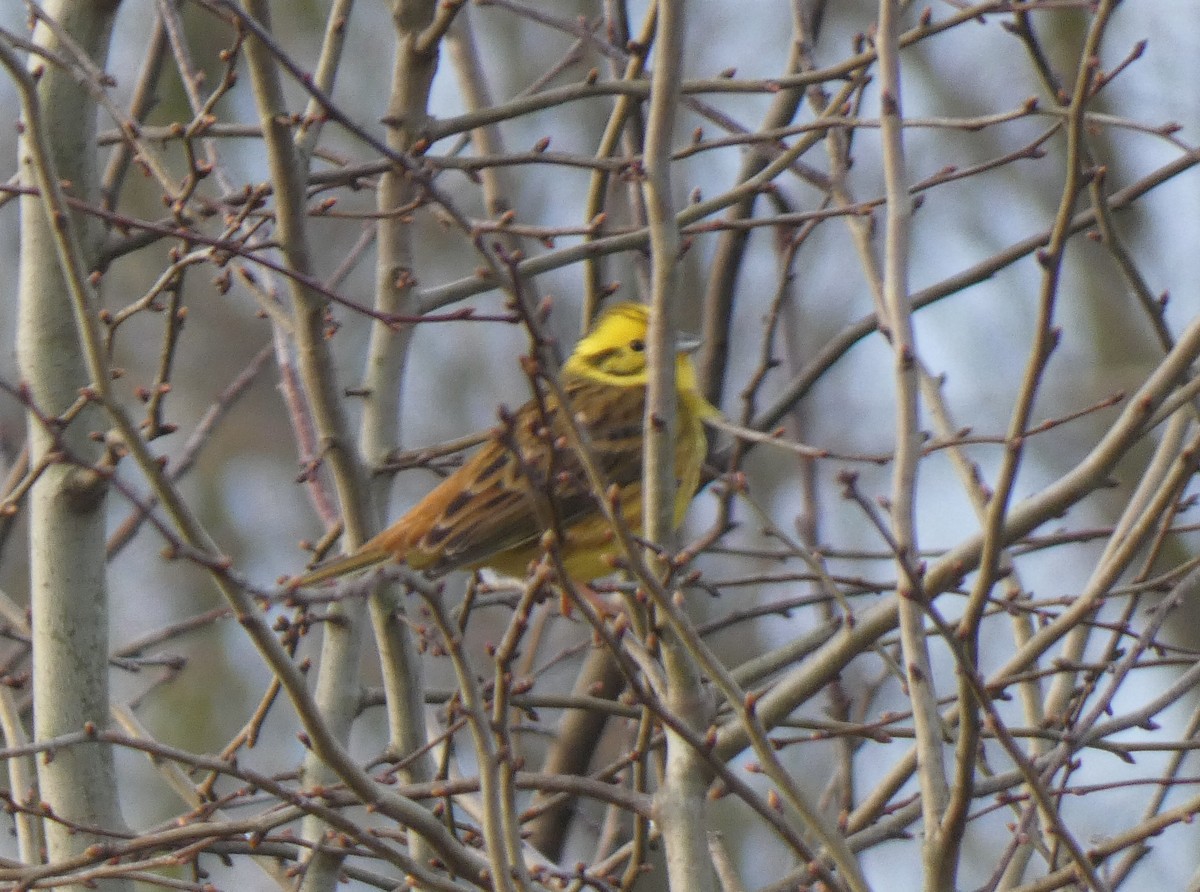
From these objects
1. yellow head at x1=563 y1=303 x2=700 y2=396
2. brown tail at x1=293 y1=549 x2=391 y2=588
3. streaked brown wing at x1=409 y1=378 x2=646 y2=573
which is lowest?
brown tail at x1=293 y1=549 x2=391 y2=588

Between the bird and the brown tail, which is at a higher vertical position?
the bird

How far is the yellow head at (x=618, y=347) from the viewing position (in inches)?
238

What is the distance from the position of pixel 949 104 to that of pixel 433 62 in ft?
34.8

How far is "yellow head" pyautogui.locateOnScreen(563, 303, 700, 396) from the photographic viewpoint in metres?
6.05

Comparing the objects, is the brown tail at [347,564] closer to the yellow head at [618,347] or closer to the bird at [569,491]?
the bird at [569,491]

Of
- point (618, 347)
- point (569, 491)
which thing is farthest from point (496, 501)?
point (618, 347)

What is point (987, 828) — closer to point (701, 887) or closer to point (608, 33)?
point (608, 33)

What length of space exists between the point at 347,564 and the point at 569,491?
61cm

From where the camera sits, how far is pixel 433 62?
4375 millimetres

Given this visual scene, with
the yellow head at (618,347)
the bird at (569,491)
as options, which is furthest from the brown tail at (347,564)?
the yellow head at (618,347)

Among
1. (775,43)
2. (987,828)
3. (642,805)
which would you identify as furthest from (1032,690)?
(775,43)

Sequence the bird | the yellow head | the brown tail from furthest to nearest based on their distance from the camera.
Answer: the yellow head, the bird, the brown tail

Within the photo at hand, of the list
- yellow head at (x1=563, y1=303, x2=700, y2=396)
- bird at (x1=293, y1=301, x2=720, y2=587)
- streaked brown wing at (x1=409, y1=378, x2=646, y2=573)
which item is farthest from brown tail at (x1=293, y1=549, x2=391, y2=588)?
yellow head at (x1=563, y1=303, x2=700, y2=396)

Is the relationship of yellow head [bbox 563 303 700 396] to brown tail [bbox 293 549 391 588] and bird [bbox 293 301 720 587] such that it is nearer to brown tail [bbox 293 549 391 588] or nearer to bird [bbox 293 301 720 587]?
bird [bbox 293 301 720 587]
